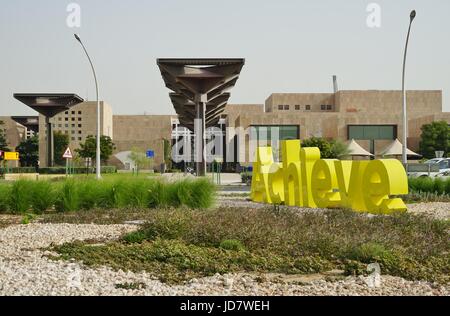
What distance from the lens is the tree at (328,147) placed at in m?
49.0

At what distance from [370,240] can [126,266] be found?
393cm

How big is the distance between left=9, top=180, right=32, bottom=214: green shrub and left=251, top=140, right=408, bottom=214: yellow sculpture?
7.64m

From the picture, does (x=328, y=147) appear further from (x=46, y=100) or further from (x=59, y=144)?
(x=59, y=144)

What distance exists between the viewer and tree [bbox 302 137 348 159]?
4897 cm

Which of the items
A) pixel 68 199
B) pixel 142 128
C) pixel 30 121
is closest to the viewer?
pixel 68 199

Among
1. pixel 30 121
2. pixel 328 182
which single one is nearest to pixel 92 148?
pixel 30 121

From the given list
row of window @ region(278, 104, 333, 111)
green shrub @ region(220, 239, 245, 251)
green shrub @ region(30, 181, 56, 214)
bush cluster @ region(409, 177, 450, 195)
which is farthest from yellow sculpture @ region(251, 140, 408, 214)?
row of window @ region(278, 104, 333, 111)

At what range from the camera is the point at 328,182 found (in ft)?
55.6

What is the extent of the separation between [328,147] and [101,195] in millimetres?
35210

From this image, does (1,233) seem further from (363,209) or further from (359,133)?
(359,133)

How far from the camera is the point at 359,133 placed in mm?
66250

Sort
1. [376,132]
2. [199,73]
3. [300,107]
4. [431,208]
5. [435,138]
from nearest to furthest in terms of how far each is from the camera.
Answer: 1. [431,208]
2. [199,73]
3. [435,138]
4. [376,132]
5. [300,107]

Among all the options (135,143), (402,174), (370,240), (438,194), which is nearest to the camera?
(370,240)
